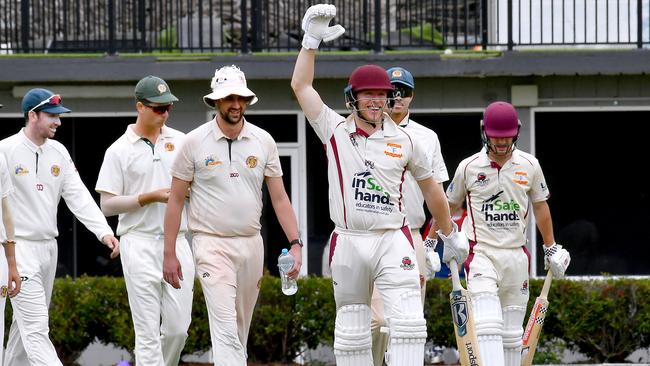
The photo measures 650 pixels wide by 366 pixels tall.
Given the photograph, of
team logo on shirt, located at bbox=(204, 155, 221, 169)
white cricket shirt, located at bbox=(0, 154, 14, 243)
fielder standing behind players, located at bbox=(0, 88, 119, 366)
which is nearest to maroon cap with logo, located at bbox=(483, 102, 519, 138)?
team logo on shirt, located at bbox=(204, 155, 221, 169)

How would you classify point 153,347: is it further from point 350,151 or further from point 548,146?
point 548,146

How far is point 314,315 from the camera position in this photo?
1274cm

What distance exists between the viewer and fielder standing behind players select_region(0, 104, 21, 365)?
894cm

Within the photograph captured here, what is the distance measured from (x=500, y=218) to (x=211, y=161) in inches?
87.9

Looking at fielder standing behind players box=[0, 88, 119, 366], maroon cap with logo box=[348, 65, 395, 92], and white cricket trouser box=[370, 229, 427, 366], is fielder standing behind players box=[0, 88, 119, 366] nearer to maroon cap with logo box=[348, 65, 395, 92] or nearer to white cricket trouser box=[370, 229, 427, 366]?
white cricket trouser box=[370, 229, 427, 366]

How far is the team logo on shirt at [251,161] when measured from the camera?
9.28 meters

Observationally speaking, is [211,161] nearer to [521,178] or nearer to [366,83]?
[366,83]

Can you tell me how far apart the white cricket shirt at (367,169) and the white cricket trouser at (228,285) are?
781 mm

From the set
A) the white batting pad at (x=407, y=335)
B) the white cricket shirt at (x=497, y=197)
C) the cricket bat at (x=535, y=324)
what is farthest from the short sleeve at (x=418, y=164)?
the cricket bat at (x=535, y=324)

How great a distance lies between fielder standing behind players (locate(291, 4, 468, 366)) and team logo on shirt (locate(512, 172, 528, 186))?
60.0 inches

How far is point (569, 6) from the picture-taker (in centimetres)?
1644

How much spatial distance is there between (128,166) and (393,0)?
7899 millimetres

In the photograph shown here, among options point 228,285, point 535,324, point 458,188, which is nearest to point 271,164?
point 228,285

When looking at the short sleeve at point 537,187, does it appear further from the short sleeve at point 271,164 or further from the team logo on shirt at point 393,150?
the short sleeve at point 271,164
